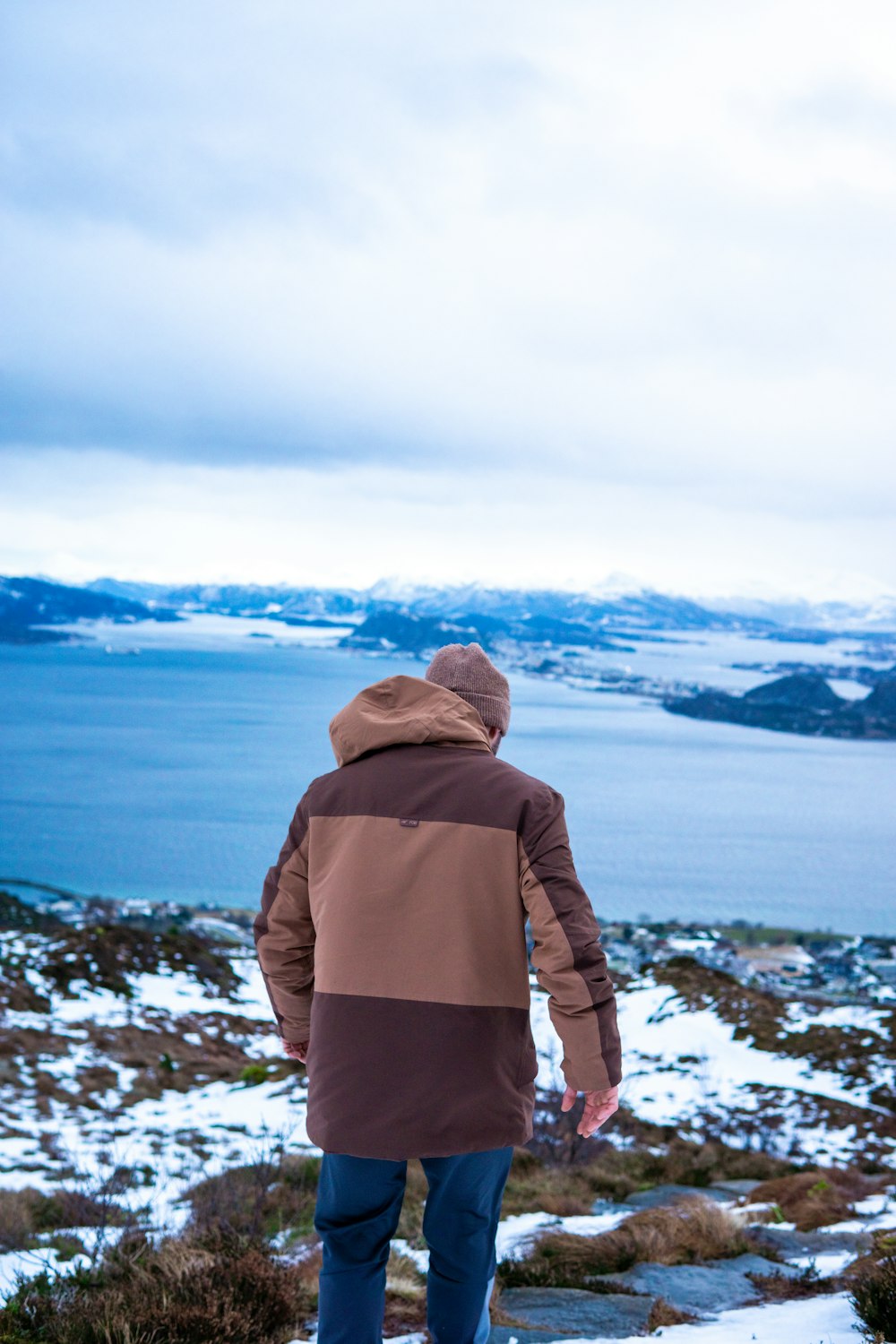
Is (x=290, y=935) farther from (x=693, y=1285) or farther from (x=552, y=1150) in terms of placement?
(x=552, y=1150)

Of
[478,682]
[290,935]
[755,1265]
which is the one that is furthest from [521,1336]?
[478,682]

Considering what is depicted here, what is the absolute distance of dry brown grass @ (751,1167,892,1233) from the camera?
14.3ft

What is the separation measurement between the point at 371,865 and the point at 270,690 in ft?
349

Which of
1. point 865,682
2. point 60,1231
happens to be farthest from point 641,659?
point 60,1231

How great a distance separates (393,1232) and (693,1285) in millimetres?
1794

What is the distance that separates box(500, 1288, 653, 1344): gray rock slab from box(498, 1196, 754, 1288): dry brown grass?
5.3 inches

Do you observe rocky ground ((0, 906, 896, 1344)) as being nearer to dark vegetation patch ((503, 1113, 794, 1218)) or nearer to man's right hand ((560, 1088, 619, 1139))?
dark vegetation patch ((503, 1113, 794, 1218))

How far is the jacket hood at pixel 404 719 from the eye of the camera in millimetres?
1602

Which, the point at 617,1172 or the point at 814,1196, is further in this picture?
the point at 617,1172

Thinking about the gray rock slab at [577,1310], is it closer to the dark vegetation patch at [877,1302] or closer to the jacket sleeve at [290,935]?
the dark vegetation patch at [877,1302]

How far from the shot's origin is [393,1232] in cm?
160

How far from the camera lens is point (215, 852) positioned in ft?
153

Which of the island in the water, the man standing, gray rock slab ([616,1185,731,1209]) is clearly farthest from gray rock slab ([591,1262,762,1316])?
the island in the water

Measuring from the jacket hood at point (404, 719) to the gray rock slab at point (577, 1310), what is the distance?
158 centimetres
